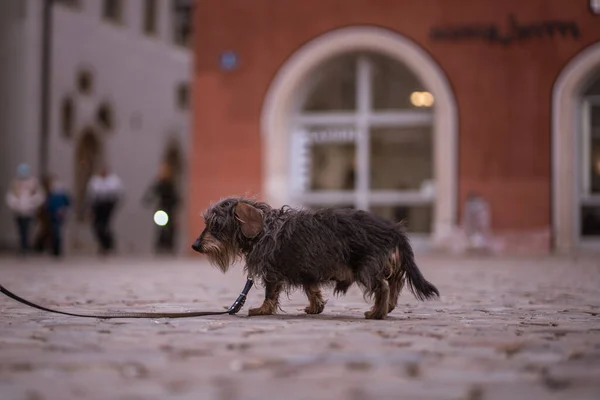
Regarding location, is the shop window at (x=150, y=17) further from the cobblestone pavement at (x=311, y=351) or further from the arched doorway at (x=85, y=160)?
the cobblestone pavement at (x=311, y=351)

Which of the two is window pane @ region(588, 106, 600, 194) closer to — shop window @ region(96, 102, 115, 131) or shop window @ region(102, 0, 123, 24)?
shop window @ region(96, 102, 115, 131)

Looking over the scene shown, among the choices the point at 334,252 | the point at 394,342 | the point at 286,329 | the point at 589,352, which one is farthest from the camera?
the point at 334,252

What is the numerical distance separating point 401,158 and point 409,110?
95cm

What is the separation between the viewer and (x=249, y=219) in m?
7.80

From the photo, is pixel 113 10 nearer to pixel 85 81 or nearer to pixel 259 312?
pixel 85 81

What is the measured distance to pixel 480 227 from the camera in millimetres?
22016

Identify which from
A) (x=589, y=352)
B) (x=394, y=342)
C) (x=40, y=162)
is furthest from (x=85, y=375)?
(x=40, y=162)

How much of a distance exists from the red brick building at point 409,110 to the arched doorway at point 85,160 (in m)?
11.9

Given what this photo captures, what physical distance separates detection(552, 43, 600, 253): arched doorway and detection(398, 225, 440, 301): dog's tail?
14706 mm

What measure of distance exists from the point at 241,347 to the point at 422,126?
17764 millimetres

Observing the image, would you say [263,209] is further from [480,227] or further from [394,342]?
[480,227]

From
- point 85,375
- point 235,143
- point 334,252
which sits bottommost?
point 85,375

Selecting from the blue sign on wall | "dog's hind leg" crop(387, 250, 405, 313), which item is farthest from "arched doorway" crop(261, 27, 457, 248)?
"dog's hind leg" crop(387, 250, 405, 313)

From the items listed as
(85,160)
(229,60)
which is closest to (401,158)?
(229,60)
